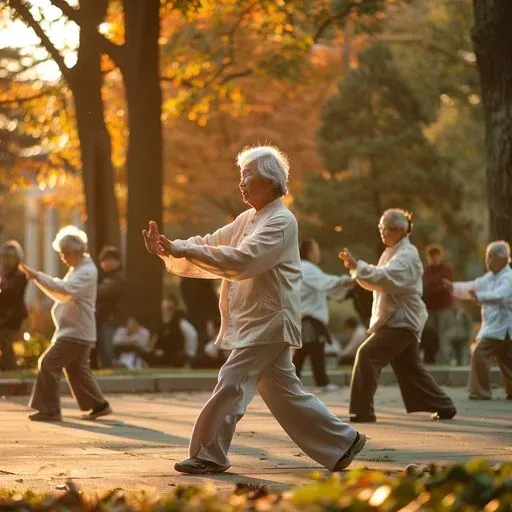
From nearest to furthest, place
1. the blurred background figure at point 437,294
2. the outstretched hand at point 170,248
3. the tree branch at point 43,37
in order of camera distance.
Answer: the outstretched hand at point 170,248 → the tree branch at point 43,37 → the blurred background figure at point 437,294

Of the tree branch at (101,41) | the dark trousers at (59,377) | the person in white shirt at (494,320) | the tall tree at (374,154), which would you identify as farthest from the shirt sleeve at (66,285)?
the tall tree at (374,154)

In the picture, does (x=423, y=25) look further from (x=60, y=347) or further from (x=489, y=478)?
(x=489, y=478)

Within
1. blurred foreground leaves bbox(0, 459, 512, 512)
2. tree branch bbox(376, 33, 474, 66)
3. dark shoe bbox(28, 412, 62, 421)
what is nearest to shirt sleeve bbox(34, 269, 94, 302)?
dark shoe bbox(28, 412, 62, 421)

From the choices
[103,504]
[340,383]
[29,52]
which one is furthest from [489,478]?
[29,52]

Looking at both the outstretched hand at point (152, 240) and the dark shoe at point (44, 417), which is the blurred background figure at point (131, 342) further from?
the outstretched hand at point (152, 240)

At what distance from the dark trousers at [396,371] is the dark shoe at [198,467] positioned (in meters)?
4.92

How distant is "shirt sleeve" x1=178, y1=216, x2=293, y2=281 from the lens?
9047mm

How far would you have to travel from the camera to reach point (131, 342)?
1000 inches

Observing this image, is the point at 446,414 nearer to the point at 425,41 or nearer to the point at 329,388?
the point at 329,388

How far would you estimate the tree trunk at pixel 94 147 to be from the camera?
997 inches

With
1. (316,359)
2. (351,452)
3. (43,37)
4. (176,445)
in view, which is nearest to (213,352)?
(316,359)

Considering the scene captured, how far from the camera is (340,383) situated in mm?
21422

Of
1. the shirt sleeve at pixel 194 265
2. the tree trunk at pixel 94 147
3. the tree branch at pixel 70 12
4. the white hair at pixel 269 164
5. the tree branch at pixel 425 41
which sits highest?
the tree branch at pixel 425 41

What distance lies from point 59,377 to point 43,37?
1074 cm
